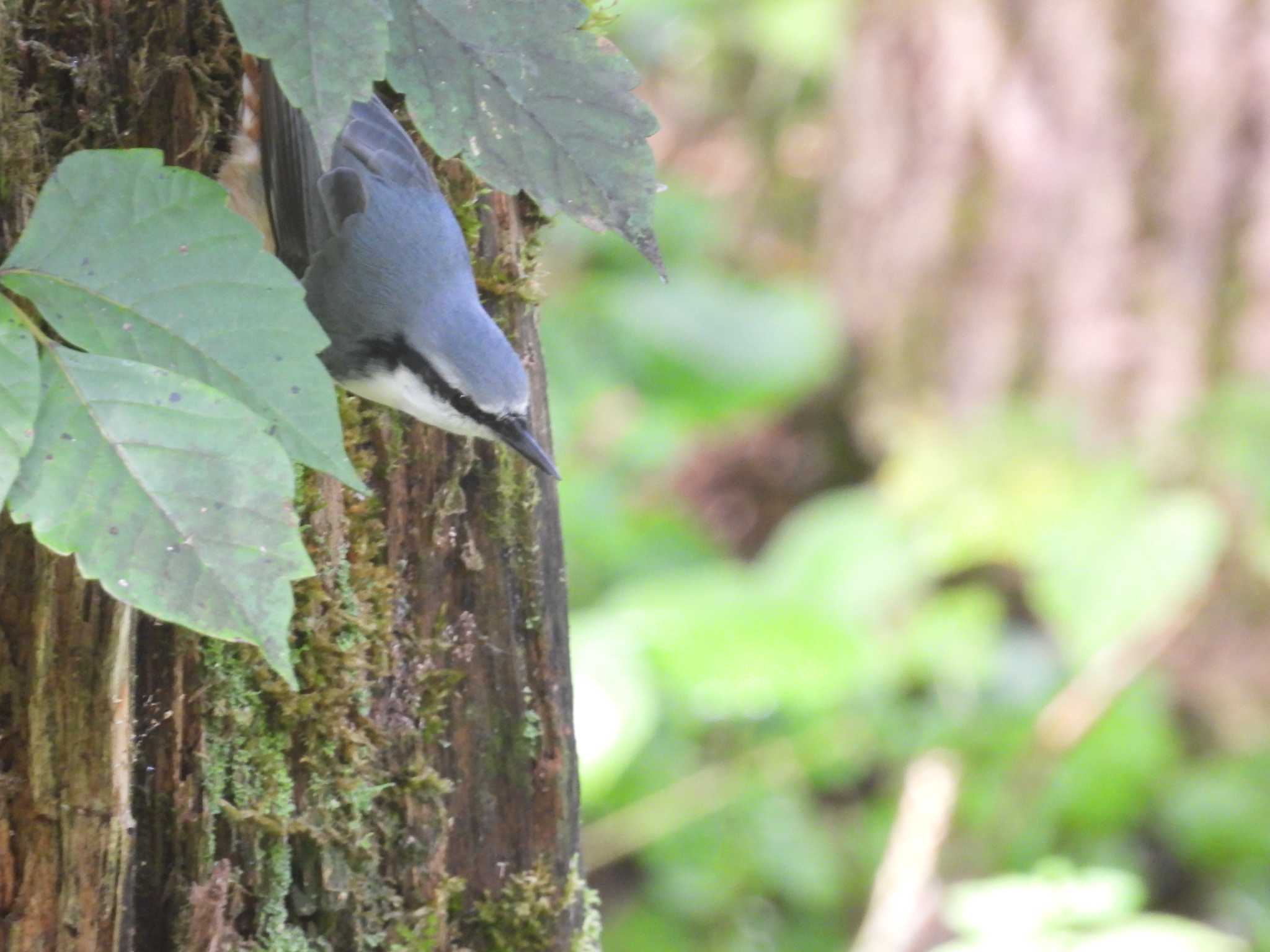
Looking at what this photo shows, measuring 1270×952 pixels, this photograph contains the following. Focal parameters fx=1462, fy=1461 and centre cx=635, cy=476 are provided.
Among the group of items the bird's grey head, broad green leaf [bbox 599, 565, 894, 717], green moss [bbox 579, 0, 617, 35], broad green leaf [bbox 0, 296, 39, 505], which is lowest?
broad green leaf [bbox 0, 296, 39, 505]

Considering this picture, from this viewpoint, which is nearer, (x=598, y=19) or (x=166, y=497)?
(x=166, y=497)

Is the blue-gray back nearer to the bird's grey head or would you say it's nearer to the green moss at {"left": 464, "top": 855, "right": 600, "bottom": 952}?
the bird's grey head

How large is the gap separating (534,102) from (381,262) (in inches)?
22.6

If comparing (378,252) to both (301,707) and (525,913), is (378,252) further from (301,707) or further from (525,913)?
(525,913)

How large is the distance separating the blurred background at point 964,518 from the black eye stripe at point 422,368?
4.39 ft

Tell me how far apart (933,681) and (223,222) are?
10.7 ft

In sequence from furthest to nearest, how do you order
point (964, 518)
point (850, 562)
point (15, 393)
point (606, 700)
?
1. point (964, 518)
2. point (850, 562)
3. point (606, 700)
4. point (15, 393)

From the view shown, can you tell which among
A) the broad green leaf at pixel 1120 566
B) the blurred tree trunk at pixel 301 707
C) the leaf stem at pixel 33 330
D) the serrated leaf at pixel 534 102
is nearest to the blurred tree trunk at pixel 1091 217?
the broad green leaf at pixel 1120 566

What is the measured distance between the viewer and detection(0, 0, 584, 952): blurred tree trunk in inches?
43.9

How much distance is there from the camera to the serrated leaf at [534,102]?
39.4 inches

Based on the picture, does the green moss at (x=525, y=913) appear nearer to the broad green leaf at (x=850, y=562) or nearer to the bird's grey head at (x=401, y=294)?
the bird's grey head at (x=401, y=294)

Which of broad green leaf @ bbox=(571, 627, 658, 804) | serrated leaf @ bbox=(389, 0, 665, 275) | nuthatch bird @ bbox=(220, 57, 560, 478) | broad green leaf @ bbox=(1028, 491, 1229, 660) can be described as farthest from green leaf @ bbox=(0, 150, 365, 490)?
broad green leaf @ bbox=(1028, 491, 1229, 660)

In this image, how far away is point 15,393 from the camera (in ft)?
2.92

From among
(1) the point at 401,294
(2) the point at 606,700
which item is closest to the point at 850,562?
(2) the point at 606,700
